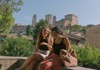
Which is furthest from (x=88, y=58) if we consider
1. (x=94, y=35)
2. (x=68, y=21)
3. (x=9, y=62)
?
(x=68, y=21)

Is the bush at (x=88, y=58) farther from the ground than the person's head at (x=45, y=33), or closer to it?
closer to it

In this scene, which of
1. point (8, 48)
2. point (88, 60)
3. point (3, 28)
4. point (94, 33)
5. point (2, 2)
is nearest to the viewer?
point (8, 48)

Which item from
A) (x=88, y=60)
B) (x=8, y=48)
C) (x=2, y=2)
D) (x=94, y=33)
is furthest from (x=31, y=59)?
(x=94, y=33)

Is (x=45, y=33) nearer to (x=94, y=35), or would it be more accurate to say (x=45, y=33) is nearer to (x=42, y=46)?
(x=42, y=46)

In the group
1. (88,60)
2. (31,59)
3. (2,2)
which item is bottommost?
(88,60)

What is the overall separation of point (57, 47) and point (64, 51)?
30 cm

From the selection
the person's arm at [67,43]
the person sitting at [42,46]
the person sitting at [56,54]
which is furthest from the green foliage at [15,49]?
the person's arm at [67,43]

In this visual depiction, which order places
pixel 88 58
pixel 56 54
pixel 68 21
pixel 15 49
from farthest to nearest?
1. pixel 68 21
2. pixel 88 58
3. pixel 15 49
4. pixel 56 54

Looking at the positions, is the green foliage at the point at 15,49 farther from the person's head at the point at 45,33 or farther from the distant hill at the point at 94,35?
the distant hill at the point at 94,35

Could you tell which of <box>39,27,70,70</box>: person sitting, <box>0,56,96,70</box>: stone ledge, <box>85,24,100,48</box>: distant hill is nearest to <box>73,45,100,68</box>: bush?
<box>0,56,96,70</box>: stone ledge

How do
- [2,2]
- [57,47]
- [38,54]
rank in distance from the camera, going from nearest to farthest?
[57,47], [38,54], [2,2]

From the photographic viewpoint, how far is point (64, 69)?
5.62 metres

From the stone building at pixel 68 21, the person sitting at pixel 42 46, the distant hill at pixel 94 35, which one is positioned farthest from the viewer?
the stone building at pixel 68 21

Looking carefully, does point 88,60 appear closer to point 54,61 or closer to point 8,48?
point 8,48
